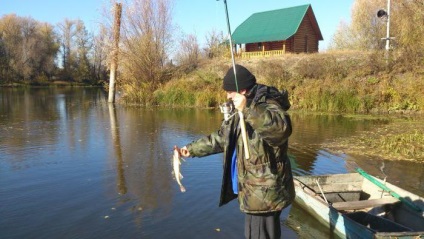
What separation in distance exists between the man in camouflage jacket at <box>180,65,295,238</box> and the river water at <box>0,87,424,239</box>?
304 cm

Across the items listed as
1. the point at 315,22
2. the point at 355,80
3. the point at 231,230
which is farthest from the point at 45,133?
the point at 315,22

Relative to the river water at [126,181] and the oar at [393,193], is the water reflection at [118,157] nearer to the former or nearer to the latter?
the river water at [126,181]

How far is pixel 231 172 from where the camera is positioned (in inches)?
150

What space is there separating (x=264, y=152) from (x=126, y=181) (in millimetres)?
6384

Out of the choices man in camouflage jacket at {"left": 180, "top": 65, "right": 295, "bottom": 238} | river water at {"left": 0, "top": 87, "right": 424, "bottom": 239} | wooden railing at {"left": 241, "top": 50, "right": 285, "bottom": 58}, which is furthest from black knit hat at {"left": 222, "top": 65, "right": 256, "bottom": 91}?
wooden railing at {"left": 241, "top": 50, "right": 285, "bottom": 58}

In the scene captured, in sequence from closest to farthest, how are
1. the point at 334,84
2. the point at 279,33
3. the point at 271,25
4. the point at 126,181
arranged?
the point at 126,181 < the point at 334,84 < the point at 279,33 < the point at 271,25

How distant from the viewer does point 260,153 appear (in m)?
3.40

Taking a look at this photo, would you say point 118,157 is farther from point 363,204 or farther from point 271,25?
point 271,25

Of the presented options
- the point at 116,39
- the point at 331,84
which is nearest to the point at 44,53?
the point at 116,39

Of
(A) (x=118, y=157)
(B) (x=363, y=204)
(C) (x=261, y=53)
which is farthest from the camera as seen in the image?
(C) (x=261, y=53)

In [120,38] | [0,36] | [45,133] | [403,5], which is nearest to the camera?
[45,133]

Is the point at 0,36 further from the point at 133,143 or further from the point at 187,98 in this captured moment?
the point at 133,143

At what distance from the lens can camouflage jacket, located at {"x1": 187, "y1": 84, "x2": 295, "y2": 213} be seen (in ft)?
10.6

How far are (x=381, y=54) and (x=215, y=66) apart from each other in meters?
12.3
